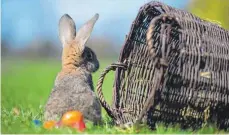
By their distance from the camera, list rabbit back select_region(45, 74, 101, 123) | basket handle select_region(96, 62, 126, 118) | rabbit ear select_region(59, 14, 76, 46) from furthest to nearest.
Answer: rabbit ear select_region(59, 14, 76, 46)
basket handle select_region(96, 62, 126, 118)
rabbit back select_region(45, 74, 101, 123)

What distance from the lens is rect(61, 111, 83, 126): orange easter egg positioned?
410 centimetres

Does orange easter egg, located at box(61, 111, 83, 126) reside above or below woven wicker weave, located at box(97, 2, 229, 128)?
below

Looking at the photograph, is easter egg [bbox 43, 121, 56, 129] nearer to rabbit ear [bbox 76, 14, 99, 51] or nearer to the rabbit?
the rabbit

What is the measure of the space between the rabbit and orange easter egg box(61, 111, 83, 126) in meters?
0.20

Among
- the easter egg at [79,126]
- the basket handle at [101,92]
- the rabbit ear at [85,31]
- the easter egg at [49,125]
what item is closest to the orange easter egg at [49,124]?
the easter egg at [49,125]

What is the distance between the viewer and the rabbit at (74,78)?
4.38m

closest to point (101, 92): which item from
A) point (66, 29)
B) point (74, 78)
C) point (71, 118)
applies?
point (74, 78)

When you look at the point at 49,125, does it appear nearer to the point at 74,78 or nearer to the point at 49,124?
the point at 49,124

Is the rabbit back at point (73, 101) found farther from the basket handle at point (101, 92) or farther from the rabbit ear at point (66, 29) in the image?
the rabbit ear at point (66, 29)

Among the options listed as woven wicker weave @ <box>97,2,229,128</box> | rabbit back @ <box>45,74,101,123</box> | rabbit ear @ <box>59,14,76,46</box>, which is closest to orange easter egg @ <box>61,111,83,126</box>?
rabbit back @ <box>45,74,101,123</box>

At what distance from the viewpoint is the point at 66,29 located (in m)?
5.11

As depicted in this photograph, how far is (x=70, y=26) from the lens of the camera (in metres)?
5.09

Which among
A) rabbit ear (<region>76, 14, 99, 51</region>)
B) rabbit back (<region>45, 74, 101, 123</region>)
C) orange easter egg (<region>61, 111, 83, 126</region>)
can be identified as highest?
rabbit ear (<region>76, 14, 99, 51</region>)

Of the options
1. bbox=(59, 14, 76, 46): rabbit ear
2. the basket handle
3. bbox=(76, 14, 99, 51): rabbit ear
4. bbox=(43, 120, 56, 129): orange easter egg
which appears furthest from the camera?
bbox=(59, 14, 76, 46): rabbit ear
